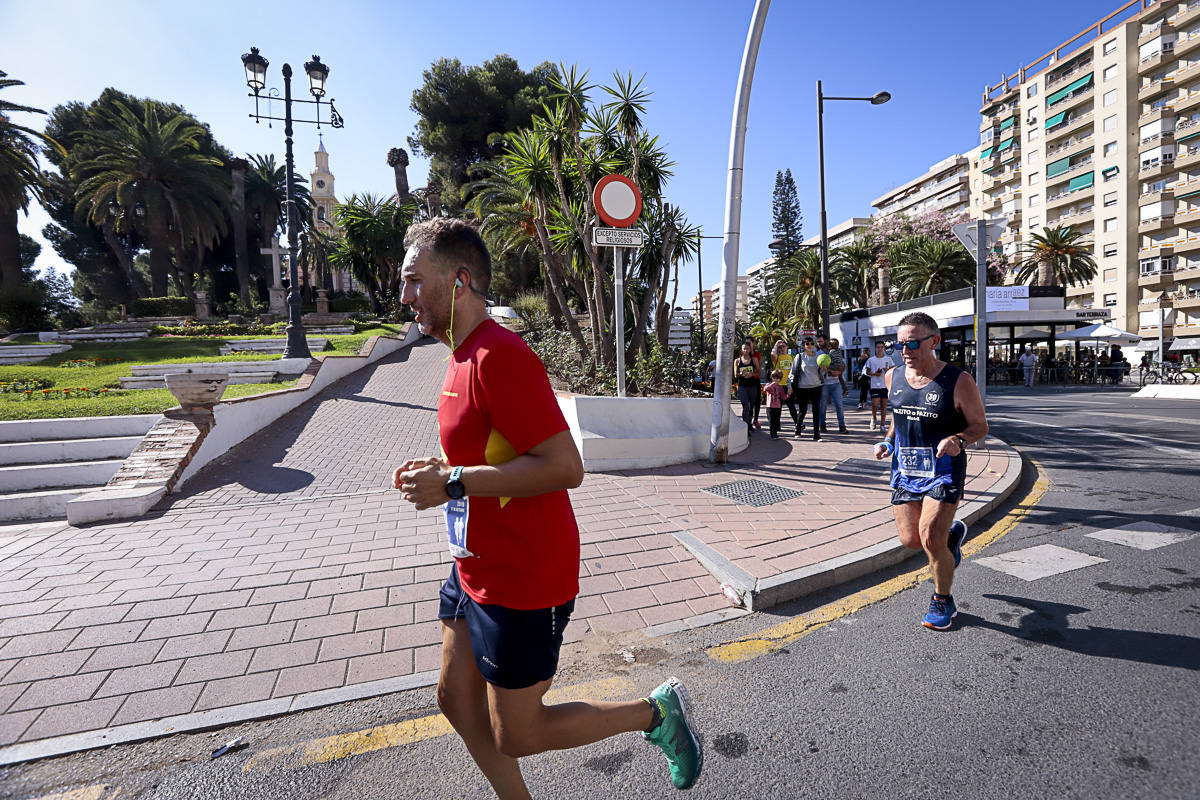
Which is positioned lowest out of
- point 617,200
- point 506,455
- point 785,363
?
point 506,455

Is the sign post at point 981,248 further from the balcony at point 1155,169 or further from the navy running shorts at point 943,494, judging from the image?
the balcony at point 1155,169

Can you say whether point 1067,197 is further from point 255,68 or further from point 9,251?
point 9,251

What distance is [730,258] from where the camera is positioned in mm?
7285

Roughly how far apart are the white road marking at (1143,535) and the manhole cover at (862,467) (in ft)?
7.49

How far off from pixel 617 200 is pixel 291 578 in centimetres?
564

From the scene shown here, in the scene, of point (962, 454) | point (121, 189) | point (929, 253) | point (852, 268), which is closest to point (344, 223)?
point (121, 189)

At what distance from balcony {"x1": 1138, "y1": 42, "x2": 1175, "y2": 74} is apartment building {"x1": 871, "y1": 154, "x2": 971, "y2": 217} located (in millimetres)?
21285

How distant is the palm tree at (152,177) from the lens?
30562 millimetres

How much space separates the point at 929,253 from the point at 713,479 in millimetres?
33509

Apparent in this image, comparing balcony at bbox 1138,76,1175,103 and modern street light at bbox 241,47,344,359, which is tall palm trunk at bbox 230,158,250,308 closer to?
modern street light at bbox 241,47,344,359

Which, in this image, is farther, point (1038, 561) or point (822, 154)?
point (822, 154)

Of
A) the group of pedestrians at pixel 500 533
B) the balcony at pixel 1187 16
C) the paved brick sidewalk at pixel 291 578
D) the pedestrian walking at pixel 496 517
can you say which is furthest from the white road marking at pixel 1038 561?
the balcony at pixel 1187 16

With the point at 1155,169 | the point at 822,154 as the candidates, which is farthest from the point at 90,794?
the point at 1155,169

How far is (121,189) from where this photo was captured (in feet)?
98.6
